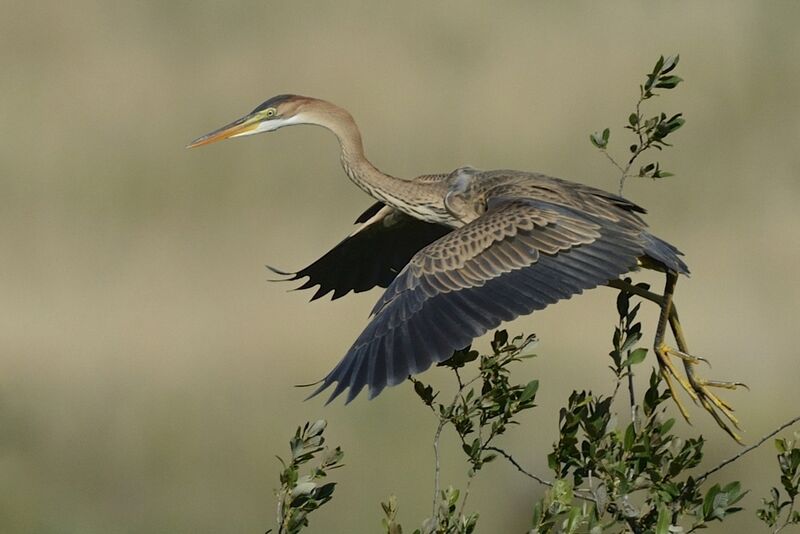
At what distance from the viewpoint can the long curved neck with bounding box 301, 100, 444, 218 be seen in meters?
6.36

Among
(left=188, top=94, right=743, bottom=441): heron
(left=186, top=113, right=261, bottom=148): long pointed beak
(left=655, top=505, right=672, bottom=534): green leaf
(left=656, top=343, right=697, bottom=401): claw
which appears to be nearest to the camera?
(left=655, top=505, right=672, bottom=534): green leaf

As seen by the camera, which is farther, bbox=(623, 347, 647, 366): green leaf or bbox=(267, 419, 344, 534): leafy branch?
bbox=(623, 347, 647, 366): green leaf

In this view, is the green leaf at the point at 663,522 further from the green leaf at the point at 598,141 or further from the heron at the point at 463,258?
the green leaf at the point at 598,141

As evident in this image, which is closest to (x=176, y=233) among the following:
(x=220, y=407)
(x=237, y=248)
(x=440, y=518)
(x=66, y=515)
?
(x=237, y=248)

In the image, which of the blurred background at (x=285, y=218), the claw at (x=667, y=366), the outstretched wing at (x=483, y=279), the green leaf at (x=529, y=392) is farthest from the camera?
the blurred background at (x=285, y=218)

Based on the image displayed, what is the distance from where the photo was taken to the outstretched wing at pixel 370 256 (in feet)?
21.8

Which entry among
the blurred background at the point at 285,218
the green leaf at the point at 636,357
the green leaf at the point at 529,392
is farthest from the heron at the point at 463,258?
the blurred background at the point at 285,218

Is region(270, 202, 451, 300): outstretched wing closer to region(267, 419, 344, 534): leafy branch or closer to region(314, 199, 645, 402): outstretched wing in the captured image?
region(314, 199, 645, 402): outstretched wing

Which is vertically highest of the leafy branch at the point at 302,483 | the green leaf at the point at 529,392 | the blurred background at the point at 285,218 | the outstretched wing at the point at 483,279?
the blurred background at the point at 285,218

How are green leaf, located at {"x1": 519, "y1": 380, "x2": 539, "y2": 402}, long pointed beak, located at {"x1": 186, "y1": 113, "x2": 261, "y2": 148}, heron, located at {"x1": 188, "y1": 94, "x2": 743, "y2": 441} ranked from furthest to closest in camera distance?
long pointed beak, located at {"x1": 186, "y1": 113, "x2": 261, "y2": 148}, heron, located at {"x1": 188, "y1": 94, "x2": 743, "y2": 441}, green leaf, located at {"x1": 519, "y1": 380, "x2": 539, "y2": 402}

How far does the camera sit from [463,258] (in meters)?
5.51

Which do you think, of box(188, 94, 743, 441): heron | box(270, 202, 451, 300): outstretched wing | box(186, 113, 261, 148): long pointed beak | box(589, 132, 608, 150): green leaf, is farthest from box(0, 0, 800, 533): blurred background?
box(589, 132, 608, 150): green leaf

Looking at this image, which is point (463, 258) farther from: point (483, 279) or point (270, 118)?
point (270, 118)

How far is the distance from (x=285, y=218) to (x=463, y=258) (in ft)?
19.8
